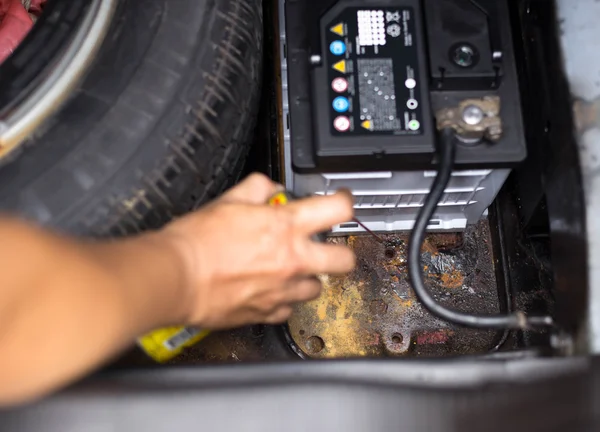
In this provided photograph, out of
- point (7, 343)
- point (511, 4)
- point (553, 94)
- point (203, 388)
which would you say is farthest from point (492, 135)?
point (7, 343)

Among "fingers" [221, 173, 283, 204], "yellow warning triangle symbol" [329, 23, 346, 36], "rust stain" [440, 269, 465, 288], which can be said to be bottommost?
"rust stain" [440, 269, 465, 288]

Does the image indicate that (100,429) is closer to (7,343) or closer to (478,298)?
(7,343)

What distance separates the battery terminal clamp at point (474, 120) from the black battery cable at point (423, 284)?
10 mm

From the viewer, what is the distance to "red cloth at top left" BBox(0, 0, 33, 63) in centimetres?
98

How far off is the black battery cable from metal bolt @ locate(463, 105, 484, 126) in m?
0.02

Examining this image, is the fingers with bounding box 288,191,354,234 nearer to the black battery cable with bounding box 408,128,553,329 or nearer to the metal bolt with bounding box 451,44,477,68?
the black battery cable with bounding box 408,128,553,329

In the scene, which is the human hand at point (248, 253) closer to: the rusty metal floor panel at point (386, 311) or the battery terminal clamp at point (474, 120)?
the battery terminal clamp at point (474, 120)

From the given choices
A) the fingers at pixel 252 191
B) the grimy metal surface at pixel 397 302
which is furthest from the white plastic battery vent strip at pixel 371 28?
the grimy metal surface at pixel 397 302

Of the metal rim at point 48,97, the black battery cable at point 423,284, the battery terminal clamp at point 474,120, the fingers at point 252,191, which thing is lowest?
the black battery cable at point 423,284

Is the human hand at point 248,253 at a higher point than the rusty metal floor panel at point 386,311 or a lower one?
higher

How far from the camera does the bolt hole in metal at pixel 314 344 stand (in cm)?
99

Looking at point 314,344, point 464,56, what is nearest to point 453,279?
point 314,344

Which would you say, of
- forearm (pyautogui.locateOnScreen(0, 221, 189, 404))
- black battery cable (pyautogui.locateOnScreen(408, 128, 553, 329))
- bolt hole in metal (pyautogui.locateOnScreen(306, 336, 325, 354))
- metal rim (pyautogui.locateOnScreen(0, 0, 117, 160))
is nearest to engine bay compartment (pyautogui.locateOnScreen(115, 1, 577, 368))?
bolt hole in metal (pyautogui.locateOnScreen(306, 336, 325, 354))

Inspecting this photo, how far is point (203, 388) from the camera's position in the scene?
0.62 m
